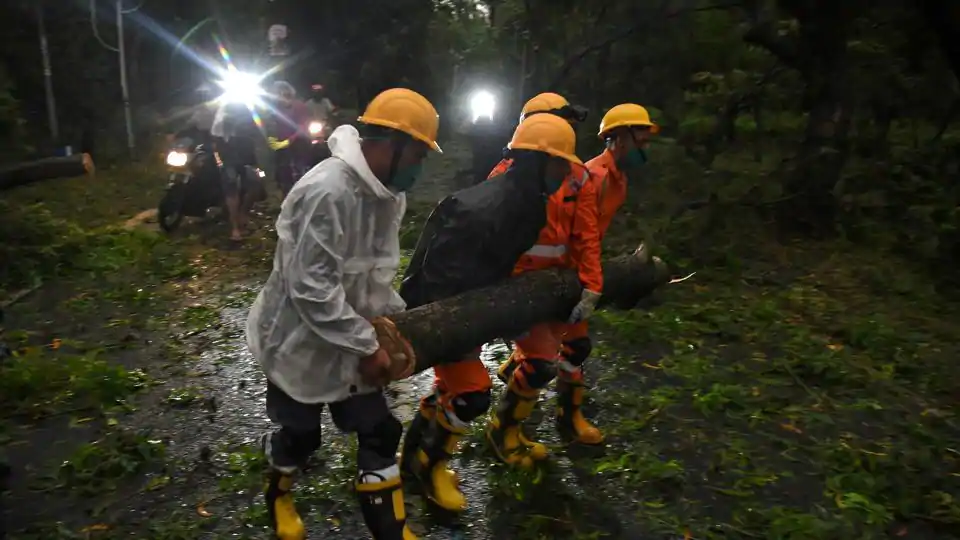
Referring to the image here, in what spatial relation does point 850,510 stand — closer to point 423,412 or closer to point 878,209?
point 423,412

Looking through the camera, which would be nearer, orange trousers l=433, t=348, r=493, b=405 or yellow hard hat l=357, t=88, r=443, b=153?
yellow hard hat l=357, t=88, r=443, b=153

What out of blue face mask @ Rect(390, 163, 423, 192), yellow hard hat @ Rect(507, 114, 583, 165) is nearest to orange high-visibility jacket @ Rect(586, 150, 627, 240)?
yellow hard hat @ Rect(507, 114, 583, 165)

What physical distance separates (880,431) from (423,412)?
311cm

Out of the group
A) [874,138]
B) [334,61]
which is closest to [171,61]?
[334,61]

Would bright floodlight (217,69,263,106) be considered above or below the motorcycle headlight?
above

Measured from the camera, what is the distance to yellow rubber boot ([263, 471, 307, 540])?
3682mm

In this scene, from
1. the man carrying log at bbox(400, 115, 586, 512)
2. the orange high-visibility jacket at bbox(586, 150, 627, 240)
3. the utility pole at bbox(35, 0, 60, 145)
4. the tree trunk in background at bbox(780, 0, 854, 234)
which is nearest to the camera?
the man carrying log at bbox(400, 115, 586, 512)

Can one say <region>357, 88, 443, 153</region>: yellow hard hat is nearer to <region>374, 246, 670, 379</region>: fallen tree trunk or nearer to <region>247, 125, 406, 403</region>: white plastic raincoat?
<region>247, 125, 406, 403</region>: white plastic raincoat

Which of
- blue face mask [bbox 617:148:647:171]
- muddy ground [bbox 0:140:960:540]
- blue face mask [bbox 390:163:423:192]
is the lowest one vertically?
muddy ground [bbox 0:140:960:540]

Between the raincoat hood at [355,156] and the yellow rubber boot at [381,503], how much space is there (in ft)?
3.91

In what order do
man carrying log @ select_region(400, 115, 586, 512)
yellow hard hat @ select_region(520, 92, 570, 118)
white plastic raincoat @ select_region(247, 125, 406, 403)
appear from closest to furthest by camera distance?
white plastic raincoat @ select_region(247, 125, 406, 403)
man carrying log @ select_region(400, 115, 586, 512)
yellow hard hat @ select_region(520, 92, 570, 118)

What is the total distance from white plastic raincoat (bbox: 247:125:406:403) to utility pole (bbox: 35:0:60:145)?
46.4 feet

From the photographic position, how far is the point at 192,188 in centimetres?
1051

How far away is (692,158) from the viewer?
1291 cm
